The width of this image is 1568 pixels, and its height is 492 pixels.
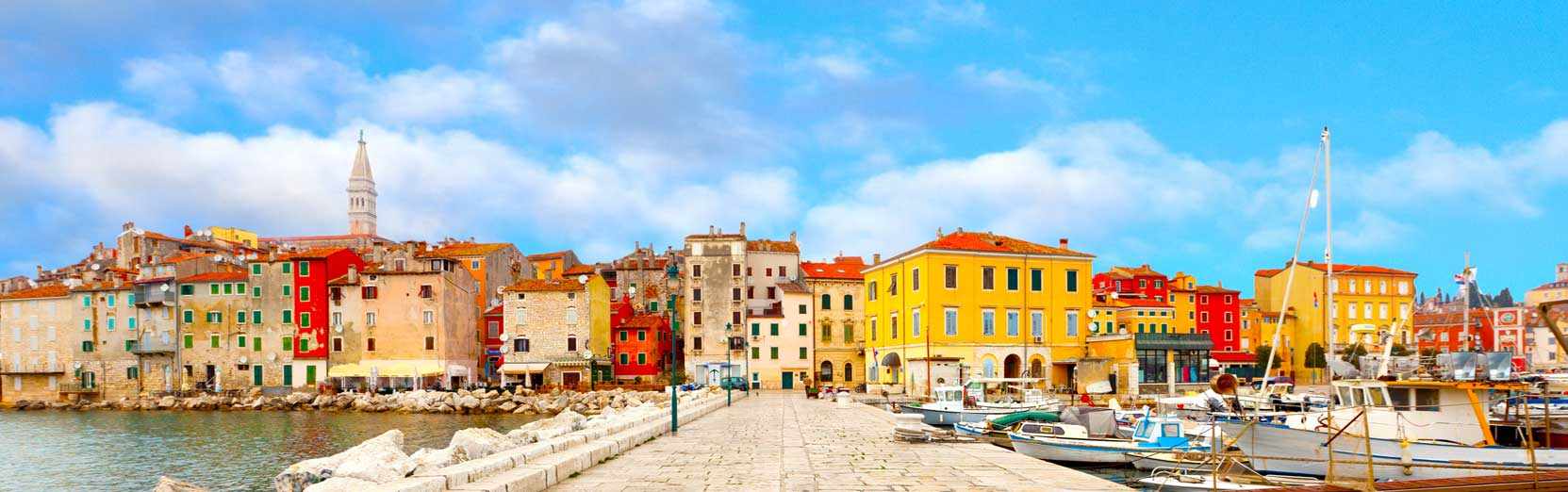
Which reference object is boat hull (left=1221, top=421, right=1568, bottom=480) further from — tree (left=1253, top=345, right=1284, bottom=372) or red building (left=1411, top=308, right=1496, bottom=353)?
red building (left=1411, top=308, right=1496, bottom=353)

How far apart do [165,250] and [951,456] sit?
293ft

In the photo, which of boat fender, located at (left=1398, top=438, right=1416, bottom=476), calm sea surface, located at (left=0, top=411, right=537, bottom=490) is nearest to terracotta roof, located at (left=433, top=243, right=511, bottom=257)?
calm sea surface, located at (left=0, top=411, right=537, bottom=490)

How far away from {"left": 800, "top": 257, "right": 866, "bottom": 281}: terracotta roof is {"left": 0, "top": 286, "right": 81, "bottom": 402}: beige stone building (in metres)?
52.1

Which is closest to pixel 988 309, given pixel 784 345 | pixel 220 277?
pixel 784 345

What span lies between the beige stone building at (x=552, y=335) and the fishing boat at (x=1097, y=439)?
157ft

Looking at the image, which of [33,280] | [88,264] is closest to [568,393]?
[88,264]

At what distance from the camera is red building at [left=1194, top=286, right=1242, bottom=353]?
91.1 m

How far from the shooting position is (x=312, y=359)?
7138 centimetres

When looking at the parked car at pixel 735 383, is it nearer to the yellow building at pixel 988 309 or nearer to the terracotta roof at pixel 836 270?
the terracotta roof at pixel 836 270

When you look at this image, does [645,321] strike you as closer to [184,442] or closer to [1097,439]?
[184,442]

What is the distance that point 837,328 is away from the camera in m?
70.6

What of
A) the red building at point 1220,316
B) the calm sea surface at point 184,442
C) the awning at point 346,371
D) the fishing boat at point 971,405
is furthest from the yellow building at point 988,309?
the red building at point 1220,316

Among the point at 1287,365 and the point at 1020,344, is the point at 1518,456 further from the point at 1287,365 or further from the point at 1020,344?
the point at 1287,365

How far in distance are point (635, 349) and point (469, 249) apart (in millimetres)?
18189
